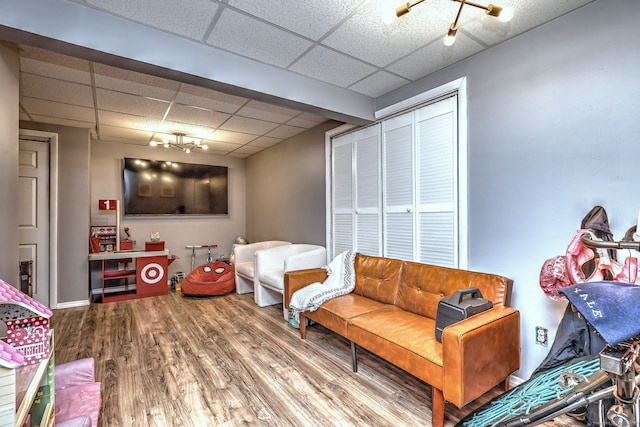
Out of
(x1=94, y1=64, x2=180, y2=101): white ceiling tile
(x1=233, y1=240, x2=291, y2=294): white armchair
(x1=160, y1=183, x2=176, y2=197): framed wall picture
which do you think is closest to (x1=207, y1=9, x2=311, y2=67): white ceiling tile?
(x1=94, y1=64, x2=180, y2=101): white ceiling tile

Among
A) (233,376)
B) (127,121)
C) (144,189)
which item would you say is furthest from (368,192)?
(144,189)

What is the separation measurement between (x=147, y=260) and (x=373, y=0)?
4.60 meters

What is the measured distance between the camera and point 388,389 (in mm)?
2133

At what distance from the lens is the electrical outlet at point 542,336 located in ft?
6.70

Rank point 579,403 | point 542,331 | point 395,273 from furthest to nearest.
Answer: point 395,273 → point 542,331 → point 579,403

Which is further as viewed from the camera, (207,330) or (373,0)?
(207,330)

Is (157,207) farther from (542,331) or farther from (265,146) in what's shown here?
(542,331)

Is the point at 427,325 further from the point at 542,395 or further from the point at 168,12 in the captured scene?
the point at 168,12

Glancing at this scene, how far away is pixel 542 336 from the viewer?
6.74 feet

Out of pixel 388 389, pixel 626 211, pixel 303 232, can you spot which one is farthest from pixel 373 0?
pixel 303 232

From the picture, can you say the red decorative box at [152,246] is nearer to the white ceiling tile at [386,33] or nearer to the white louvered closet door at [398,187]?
the white louvered closet door at [398,187]

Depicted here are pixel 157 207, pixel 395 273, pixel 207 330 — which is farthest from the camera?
pixel 157 207

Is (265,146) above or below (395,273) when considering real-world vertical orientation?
above

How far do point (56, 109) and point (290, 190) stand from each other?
3.11 meters
